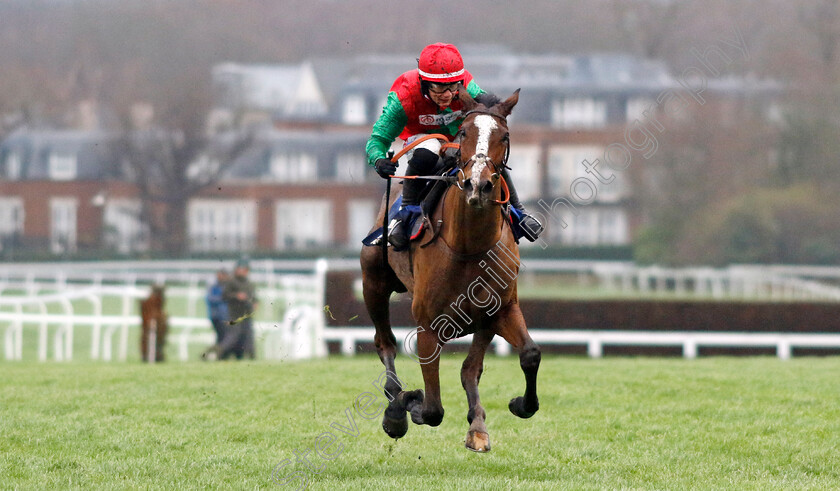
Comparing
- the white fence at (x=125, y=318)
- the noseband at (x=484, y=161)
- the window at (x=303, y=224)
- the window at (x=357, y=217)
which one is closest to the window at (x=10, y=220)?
the window at (x=303, y=224)

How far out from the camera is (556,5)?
190ft


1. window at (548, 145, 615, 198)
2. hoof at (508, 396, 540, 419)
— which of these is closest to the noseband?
hoof at (508, 396, 540, 419)

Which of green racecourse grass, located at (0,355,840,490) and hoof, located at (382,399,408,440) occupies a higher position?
hoof, located at (382,399,408,440)

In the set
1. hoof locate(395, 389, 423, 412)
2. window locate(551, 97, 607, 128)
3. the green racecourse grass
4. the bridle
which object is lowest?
the green racecourse grass

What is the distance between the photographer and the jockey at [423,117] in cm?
558

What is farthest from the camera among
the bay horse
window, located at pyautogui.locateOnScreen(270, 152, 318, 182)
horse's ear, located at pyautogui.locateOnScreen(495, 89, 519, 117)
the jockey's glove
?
window, located at pyautogui.locateOnScreen(270, 152, 318, 182)

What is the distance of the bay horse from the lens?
16.0 ft

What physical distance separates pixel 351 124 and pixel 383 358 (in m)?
44.3

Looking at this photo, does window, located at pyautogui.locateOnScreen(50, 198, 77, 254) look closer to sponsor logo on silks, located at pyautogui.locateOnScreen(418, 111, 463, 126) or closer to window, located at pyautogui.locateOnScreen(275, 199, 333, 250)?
window, located at pyautogui.locateOnScreen(275, 199, 333, 250)

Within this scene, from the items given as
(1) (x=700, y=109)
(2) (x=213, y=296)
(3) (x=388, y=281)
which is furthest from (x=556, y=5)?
(3) (x=388, y=281)

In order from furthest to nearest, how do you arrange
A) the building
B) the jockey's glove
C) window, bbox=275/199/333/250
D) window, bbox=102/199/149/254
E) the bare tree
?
1. window, bbox=275/199/333/250
2. the building
3. the bare tree
4. window, bbox=102/199/149/254
5. the jockey's glove

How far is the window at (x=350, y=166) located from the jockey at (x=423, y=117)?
38130mm

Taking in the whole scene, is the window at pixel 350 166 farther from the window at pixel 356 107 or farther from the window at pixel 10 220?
the window at pixel 10 220

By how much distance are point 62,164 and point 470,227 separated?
1766 inches
